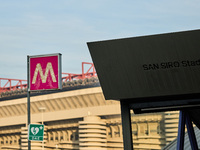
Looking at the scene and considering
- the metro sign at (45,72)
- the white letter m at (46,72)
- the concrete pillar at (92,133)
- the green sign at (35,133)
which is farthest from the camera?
the concrete pillar at (92,133)

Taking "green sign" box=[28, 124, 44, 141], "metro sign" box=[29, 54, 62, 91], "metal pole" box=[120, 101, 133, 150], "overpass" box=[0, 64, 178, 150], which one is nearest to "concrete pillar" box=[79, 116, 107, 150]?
"overpass" box=[0, 64, 178, 150]

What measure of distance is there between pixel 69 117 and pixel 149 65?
447ft

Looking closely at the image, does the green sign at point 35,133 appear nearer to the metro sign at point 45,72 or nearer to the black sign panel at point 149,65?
the metro sign at point 45,72

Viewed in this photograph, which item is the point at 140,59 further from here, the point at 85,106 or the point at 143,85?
the point at 85,106

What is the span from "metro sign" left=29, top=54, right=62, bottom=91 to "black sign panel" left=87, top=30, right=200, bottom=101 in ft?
24.4

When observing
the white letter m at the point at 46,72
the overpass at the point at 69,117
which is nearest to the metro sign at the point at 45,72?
the white letter m at the point at 46,72

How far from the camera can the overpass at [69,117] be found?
5482 inches

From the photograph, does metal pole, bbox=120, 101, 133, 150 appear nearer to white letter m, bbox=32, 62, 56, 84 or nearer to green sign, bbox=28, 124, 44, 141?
white letter m, bbox=32, 62, 56, 84

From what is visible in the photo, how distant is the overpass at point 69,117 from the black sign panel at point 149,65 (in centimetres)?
11435

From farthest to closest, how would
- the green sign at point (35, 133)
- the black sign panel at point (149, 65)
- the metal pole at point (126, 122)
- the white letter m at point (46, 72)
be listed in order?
the green sign at point (35, 133)
the white letter m at point (46, 72)
the metal pole at point (126, 122)
the black sign panel at point (149, 65)

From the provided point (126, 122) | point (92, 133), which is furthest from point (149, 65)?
point (92, 133)

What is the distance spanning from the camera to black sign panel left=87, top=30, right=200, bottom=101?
12.9 m

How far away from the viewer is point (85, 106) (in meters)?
144

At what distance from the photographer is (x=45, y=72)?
21.4 meters
